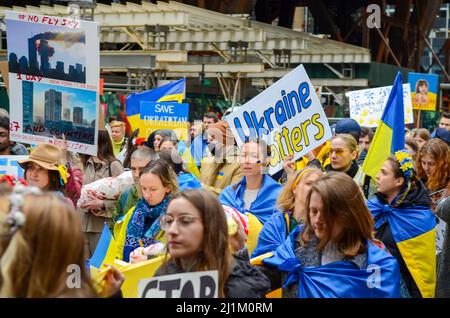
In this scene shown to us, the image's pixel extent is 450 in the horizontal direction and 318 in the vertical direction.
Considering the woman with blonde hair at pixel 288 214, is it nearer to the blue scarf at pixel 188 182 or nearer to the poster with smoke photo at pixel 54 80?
the blue scarf at pixel 188 182

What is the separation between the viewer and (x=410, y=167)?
639cm

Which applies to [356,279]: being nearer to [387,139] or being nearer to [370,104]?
[387,139]

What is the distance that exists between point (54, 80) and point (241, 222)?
104 inches

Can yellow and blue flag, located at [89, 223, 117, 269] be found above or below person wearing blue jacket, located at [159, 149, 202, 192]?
below

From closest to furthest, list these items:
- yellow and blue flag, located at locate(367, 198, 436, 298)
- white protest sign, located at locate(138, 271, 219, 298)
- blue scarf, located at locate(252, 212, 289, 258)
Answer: white protest sign, located at locate(138, 271, 219, 298)
blue scarf, located at locate(252, 212, 289, 258)
yellow and blue flag, located at locate(367, 198, 436, 298)

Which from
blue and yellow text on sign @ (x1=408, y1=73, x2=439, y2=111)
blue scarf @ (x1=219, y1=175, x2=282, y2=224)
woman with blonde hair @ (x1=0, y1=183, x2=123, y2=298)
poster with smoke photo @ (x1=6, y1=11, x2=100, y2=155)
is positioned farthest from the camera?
blue and yellow text on sign @ (x1=408, y1=73, x2=439, y2=111)

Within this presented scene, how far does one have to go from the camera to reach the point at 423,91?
818 inches

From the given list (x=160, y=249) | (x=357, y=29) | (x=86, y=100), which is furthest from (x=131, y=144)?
(x=357, y=29)

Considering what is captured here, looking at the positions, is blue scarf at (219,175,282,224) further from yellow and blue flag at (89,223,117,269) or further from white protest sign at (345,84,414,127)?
white protest sign at (345,84,414,127)

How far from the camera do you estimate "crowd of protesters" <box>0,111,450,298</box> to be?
3260mm

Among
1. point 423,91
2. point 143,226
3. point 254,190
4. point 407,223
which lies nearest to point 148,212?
point 143,226

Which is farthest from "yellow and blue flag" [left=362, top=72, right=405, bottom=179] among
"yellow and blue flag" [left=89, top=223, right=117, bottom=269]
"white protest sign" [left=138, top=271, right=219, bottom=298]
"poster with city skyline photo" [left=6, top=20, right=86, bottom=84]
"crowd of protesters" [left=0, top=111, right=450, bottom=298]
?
"white protest sign" [left=138, top=271, right=219, bottom=298]
